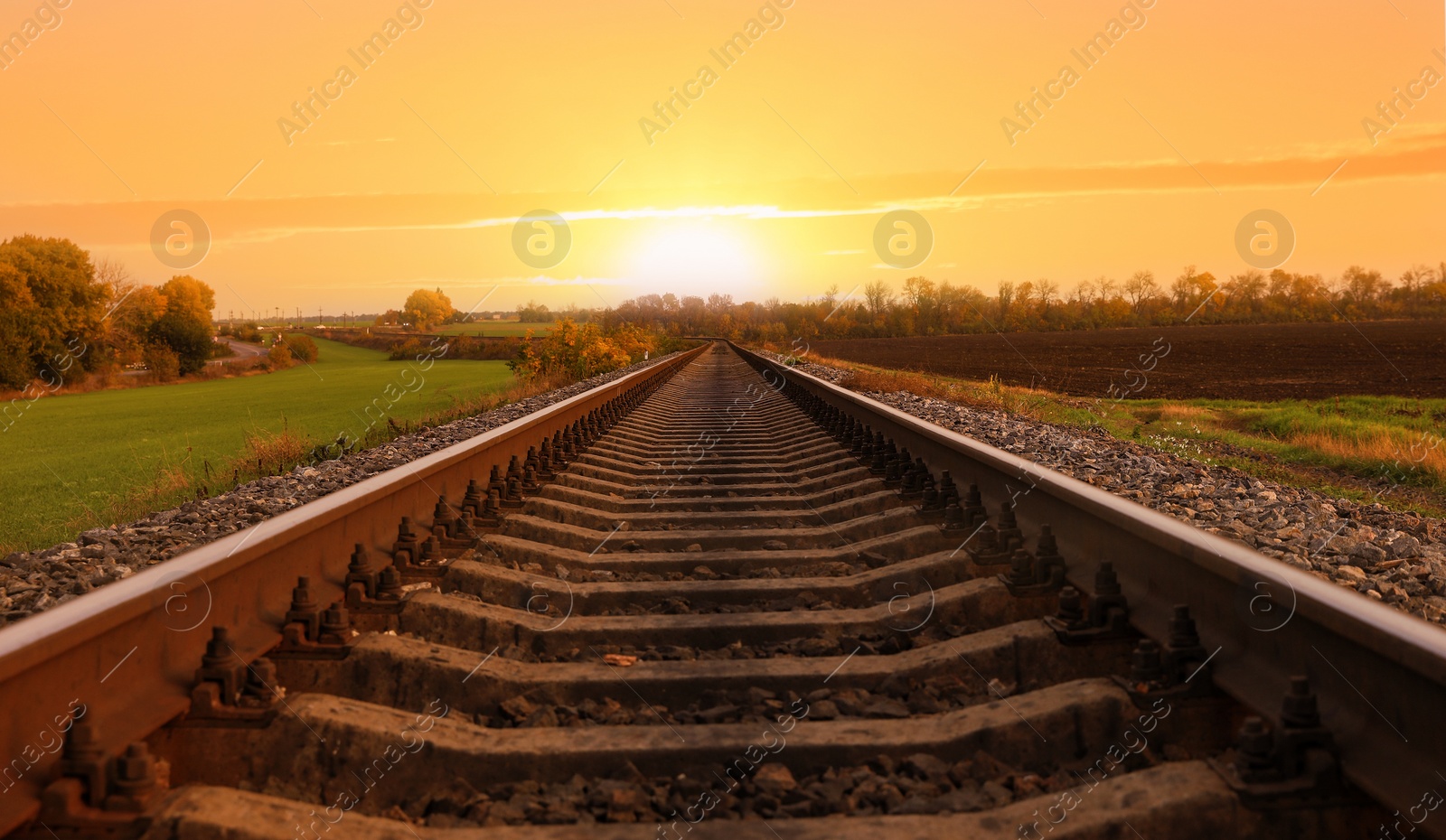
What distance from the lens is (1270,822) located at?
1796 millimetres

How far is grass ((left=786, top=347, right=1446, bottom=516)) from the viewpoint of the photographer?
1043 centimetres

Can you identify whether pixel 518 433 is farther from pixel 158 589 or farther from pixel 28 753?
pixel 28 753

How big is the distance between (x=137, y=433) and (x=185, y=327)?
46316 mm

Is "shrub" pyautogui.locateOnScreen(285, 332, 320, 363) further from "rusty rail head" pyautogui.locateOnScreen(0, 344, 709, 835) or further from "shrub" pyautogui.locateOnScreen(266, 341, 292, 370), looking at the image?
"rusty rail head" pyautogui.locateOnScreen(0, 344, 709, 835)

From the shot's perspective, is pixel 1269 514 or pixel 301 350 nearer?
pixel 1269 514

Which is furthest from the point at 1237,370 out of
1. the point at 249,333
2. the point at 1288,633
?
the point at 249,333

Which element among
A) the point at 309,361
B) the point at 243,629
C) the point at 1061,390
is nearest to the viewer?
the point at 243,629

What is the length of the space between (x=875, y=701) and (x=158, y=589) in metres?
1.77

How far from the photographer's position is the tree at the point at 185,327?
63250 millimetres

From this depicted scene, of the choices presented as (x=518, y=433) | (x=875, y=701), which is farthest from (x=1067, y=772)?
(x=518, y=433)

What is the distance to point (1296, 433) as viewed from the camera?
52.4ft

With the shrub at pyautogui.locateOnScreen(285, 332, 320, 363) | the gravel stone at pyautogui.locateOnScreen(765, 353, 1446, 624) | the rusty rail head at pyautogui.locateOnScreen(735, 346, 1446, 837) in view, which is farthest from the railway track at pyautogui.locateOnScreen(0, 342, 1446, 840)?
the shrub at pyautogui.locateOnScreen(285, 332, 320, 363)

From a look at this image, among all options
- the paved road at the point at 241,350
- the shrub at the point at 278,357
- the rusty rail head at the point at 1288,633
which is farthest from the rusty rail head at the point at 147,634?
the shrub at the point at 278,357

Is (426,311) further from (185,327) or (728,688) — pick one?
(728,688)
